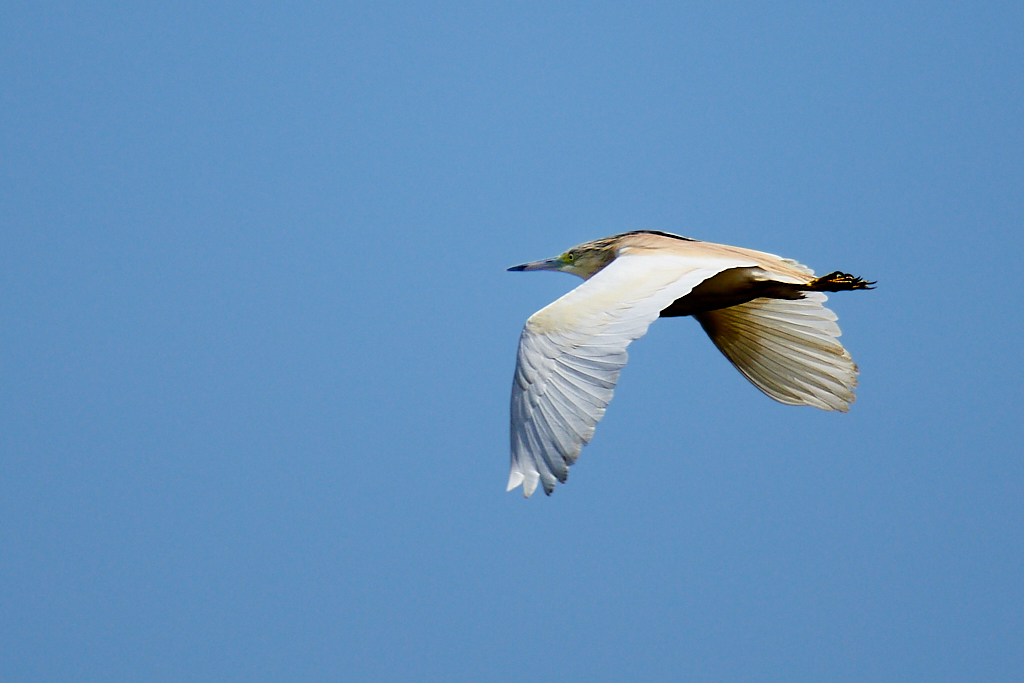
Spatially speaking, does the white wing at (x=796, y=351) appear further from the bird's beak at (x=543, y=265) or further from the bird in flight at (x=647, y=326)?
the bird's beak at (x=543, y=265)

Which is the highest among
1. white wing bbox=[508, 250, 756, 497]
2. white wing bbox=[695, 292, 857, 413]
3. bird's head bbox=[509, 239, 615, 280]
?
bird's head bbox=[509, 239, 615, 280]

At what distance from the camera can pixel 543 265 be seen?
9.80 m

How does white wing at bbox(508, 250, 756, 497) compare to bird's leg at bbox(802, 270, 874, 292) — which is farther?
bird's leg at bbox(802, 270, 874, 292)

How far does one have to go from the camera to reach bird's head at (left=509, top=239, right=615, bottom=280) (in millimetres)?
8938

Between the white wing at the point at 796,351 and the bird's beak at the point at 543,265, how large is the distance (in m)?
1.50

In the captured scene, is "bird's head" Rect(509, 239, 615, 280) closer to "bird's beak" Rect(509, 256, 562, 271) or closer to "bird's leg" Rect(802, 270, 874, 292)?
"bird's beak" Rect(509, 256, 562, 271)

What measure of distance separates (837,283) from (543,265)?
2857mm

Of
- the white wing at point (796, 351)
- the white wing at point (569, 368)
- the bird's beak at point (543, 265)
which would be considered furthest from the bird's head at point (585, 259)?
the white wing at point (569, 368)

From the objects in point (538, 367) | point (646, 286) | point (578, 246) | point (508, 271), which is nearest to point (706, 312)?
point (578, 246)

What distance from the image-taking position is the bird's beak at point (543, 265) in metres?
9.60

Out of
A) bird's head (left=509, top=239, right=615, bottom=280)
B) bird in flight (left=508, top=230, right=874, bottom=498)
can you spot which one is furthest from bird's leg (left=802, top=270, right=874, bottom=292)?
bird's head (left=509, top=239, right=615, bottom=280)

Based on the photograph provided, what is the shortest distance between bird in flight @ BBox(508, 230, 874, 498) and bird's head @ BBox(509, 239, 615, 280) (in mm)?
12

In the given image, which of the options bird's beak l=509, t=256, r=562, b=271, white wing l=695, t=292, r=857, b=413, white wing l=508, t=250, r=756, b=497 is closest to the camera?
white wing l=508, t=250, r=756, b=497

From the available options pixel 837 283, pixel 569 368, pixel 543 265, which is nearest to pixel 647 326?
pixel 569 368
